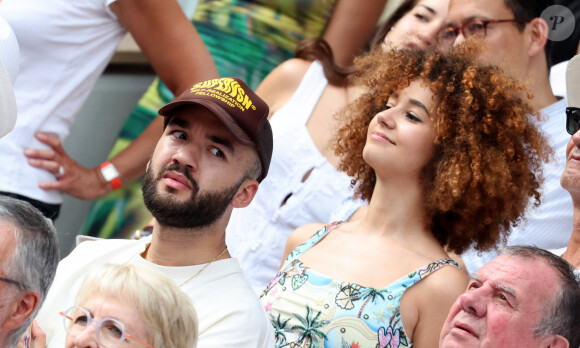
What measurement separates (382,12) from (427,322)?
159 cm

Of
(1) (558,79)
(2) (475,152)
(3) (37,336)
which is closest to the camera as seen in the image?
(3) (37,336)

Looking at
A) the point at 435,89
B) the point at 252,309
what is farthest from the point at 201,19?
the point at 252,309

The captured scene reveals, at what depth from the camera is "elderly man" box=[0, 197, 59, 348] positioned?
2.02 m

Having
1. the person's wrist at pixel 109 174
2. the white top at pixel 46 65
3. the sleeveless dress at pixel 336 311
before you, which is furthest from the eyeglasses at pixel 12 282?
the person's wrist at pixel 109 174

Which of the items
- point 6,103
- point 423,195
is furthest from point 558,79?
point 6,103

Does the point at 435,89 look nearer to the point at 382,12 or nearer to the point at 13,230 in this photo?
the point at 382,12

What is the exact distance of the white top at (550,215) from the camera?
2914 millimetres

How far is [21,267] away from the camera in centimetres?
204

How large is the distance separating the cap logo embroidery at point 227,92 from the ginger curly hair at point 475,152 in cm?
55

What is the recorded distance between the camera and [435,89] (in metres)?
2.76

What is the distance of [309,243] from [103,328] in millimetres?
1053

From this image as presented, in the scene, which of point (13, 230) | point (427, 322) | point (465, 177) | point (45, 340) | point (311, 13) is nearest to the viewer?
point (13, 230)

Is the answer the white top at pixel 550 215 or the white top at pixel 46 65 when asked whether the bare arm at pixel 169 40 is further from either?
the white top at pixel 550 215

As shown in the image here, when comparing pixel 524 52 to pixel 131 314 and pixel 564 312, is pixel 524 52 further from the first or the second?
pixel 131 314
